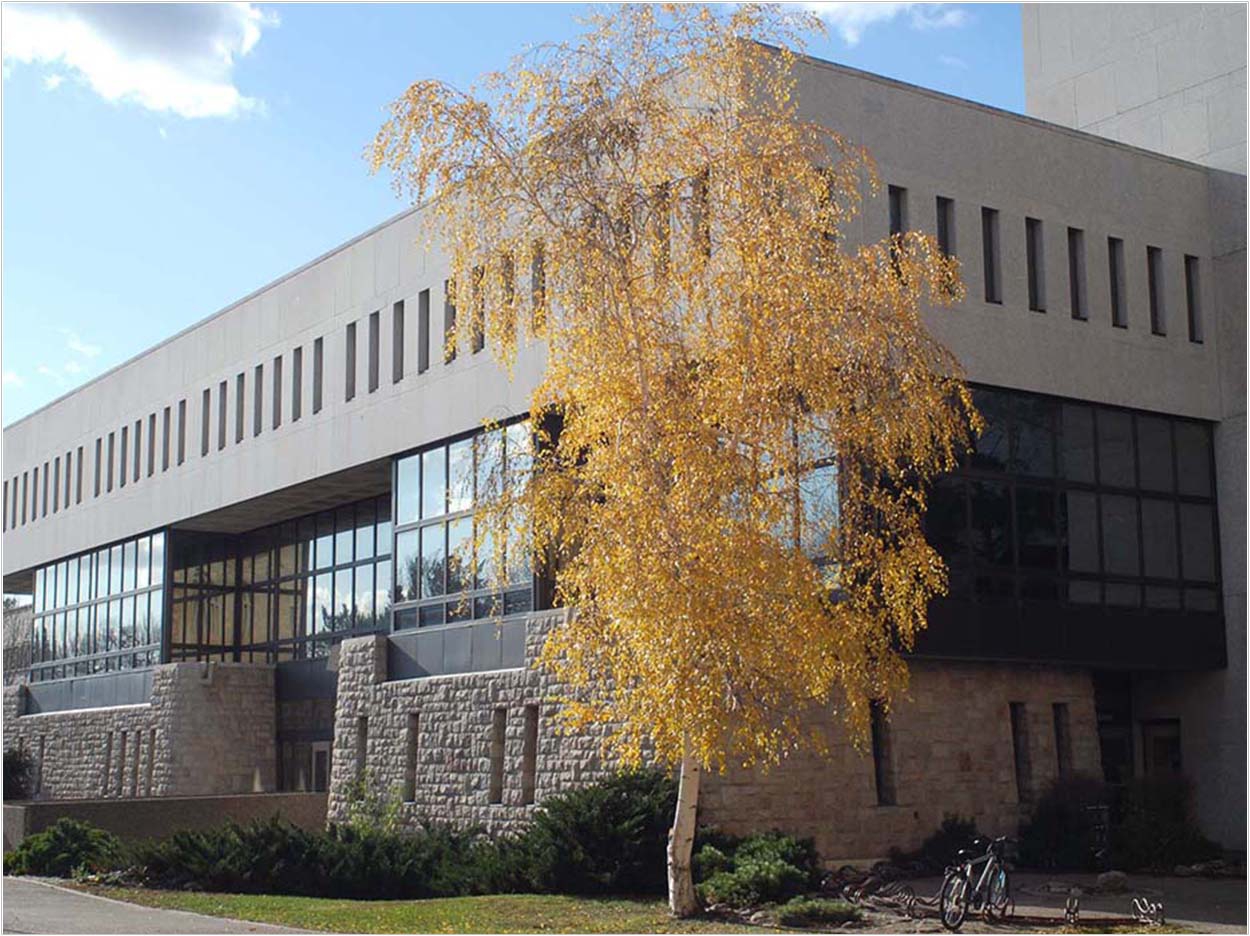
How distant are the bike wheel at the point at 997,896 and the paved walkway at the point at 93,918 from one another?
7.79 metres

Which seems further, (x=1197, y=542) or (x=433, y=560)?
(x=433, y=560)

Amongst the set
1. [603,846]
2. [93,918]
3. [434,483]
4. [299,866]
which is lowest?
[93,918]

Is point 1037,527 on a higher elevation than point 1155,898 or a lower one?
higher

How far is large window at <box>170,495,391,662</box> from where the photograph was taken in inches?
1421

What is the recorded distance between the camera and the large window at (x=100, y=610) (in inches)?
1641

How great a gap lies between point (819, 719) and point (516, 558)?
673cm

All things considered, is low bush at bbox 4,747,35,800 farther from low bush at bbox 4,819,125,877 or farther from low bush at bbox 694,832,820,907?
low bush at bbox 694,832,820,907

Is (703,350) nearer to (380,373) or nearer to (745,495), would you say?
(745,495)

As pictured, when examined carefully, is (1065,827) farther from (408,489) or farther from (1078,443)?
(408,489)

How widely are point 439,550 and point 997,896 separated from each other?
47.0 feet

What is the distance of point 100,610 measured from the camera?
4444 centimetres

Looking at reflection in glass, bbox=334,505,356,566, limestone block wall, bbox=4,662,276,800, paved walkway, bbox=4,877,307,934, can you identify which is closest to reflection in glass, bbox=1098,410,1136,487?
paved walkway, bbox=4,877,307,934

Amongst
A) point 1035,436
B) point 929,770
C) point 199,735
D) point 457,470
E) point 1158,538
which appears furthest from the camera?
point 199,735

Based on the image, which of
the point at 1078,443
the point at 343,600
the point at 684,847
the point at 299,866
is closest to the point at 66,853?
the point at 299,866
